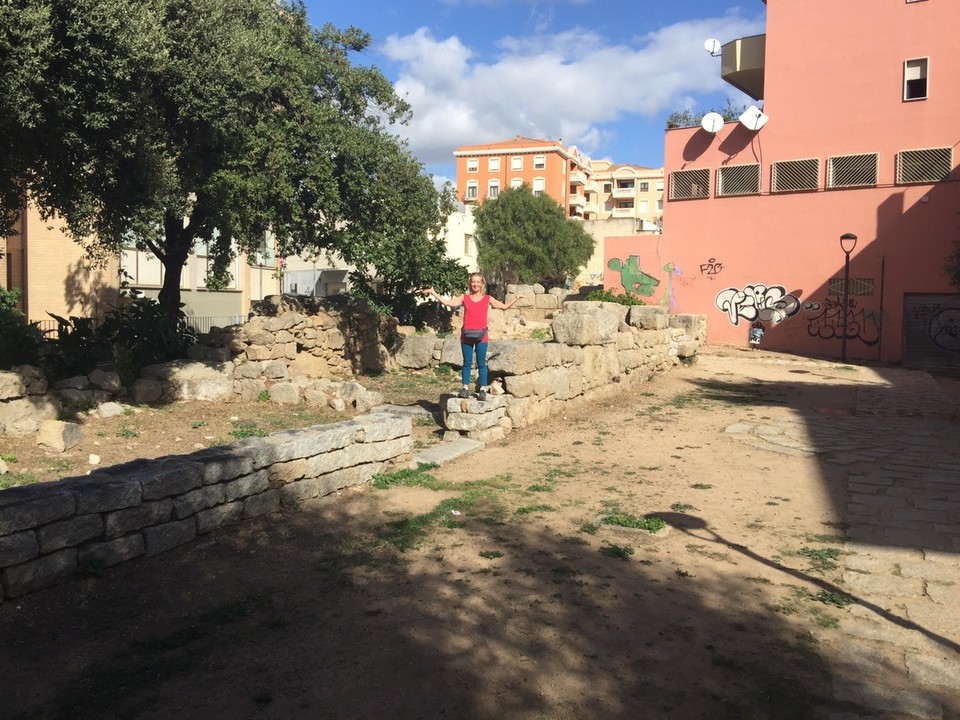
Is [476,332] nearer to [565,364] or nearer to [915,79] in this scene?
[565,364]

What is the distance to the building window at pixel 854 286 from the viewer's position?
20547 millimetres

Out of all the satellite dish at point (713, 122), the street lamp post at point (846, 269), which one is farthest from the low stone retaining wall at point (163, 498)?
the satellite dish at point (713, 122)

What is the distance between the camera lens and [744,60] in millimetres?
24016

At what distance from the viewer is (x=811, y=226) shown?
841 inches

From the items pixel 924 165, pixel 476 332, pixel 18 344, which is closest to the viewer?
pixel 476 332

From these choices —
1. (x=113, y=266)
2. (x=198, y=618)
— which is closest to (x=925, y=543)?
(x=198, y=618)

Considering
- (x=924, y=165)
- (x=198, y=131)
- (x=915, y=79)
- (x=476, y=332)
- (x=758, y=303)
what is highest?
(x=915, y=79)

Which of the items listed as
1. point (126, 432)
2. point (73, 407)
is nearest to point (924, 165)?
point (126, 432)

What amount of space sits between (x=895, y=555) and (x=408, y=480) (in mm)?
3992

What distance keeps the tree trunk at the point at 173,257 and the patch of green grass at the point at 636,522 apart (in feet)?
34.0

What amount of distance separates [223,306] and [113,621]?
23.0 metres

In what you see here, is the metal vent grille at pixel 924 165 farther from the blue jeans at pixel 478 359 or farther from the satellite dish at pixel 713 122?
the blue jeans at pixel 478 359

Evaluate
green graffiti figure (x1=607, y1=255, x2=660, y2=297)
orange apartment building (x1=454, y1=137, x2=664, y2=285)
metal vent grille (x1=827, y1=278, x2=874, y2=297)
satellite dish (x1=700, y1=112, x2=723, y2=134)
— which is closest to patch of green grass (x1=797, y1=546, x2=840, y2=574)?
metal vent grille (x1=827, y1=278, x2=874, y2=297)

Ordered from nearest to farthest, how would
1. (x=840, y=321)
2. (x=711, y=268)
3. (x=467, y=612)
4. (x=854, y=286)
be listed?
(x=467, y=612) < (x=854, y=286) < (x=840, y=321) < (x=711, y=268)
